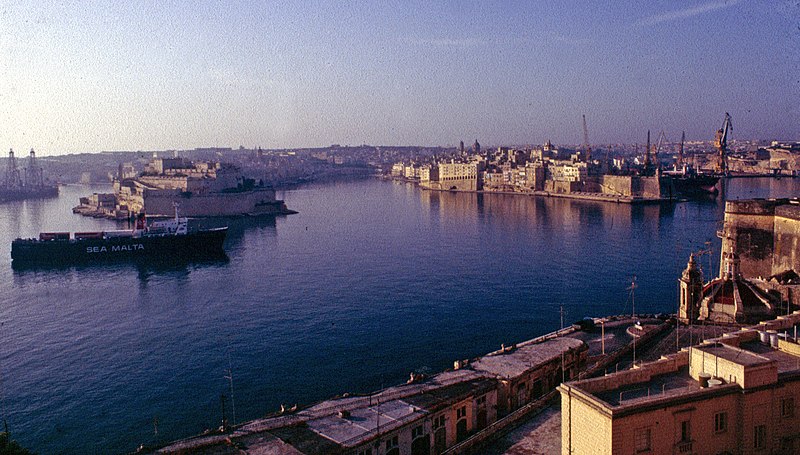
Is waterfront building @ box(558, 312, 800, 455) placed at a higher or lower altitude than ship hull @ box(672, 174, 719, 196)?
higher

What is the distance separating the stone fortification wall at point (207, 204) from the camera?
5566cm

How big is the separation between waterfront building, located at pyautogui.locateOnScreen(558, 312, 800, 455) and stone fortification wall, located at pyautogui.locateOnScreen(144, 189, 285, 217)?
51.3 m

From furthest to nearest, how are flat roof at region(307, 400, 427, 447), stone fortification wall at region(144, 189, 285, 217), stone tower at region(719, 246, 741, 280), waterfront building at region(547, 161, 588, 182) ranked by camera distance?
waterfront building at region(547, 161, 588, 182), stone fortification wall at region(144, 189, 285, 217), stone tower at region(719, 246, 741, 280), flat roof at region(307, 400, 427, 447)

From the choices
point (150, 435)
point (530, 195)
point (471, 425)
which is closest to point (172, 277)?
point (150, 435)

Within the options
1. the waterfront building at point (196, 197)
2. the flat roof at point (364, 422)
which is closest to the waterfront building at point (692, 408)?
the flat roof at point (364, 422)

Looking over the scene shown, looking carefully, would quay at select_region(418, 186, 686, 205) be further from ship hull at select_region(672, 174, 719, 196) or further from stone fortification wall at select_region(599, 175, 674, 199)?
ship hull at select_region(672, 174, 719, 196)

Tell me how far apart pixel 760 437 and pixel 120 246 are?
3321cm

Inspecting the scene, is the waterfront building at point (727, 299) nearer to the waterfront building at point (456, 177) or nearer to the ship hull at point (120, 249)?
the ship hull at point (120, 249)

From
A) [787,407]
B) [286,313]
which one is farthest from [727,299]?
[286,313]

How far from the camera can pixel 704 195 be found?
203ft

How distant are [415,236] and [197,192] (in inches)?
1066

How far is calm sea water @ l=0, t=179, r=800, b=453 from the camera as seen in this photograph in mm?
14008

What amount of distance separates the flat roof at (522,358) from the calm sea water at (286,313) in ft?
8.52

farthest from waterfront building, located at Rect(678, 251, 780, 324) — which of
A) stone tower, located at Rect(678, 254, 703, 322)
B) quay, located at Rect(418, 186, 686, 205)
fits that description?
quay, located at Rect(418, 186, 686, 205)
